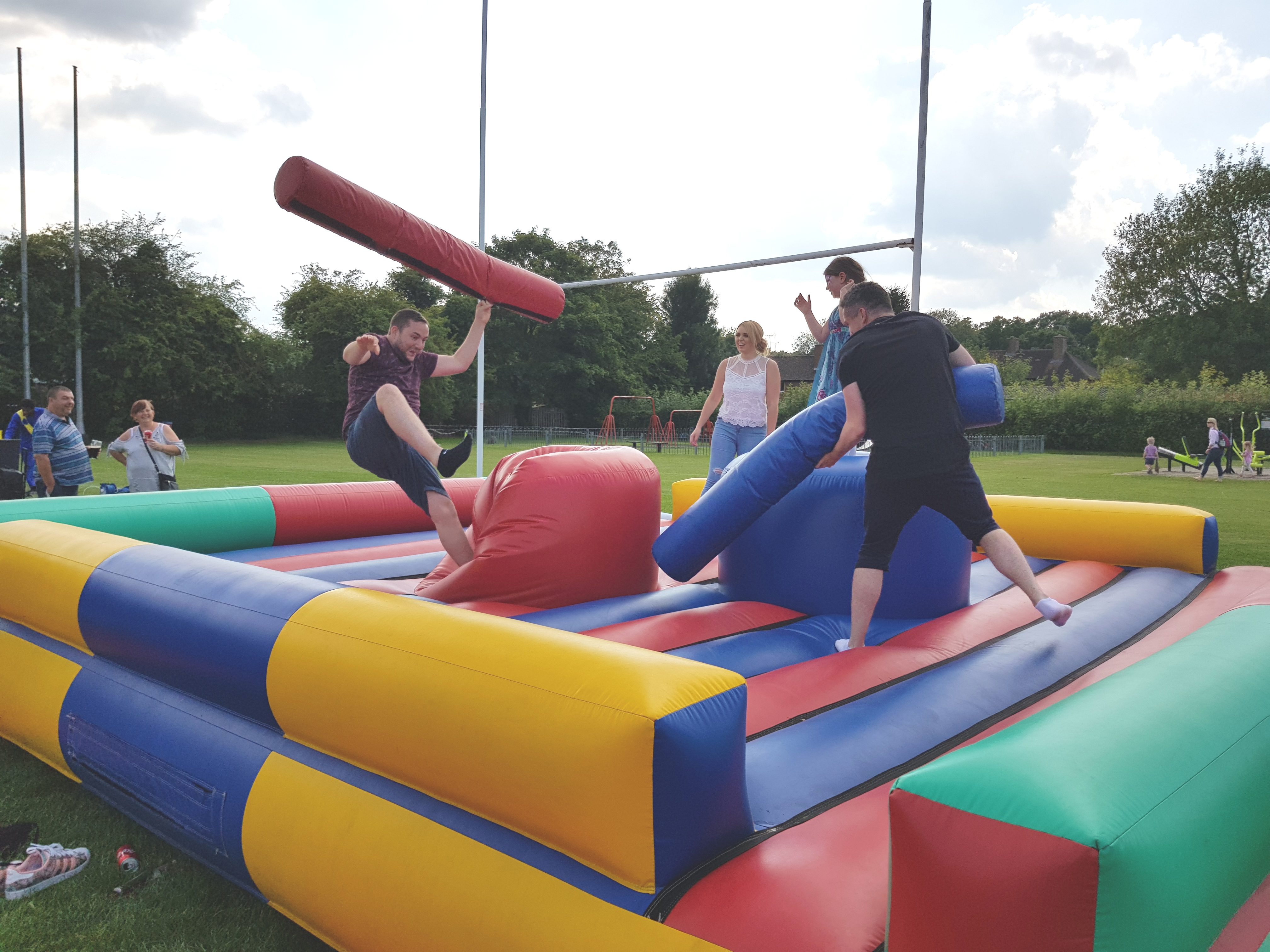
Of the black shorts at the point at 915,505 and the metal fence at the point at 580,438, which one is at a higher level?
the black shorts at the point at 915,505

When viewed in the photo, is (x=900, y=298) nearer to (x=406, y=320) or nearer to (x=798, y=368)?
(x=798, y=368)

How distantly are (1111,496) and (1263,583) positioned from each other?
8024mm

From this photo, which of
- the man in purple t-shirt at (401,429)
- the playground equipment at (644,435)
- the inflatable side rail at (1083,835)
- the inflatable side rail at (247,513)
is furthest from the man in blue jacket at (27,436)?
the playground equipment at (644,435)

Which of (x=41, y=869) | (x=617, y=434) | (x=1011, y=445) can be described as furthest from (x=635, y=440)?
(x=41, y=869)

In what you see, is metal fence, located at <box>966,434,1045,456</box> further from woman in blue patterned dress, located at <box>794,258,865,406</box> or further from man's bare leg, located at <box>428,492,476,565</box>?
man's bare leg, located at <box>428,492,476,565</box>

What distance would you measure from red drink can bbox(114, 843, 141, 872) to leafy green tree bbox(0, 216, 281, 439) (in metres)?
25.6

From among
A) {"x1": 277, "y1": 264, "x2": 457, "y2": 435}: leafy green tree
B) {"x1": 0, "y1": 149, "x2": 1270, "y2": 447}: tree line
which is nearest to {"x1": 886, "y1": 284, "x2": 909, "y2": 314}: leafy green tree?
{"x1": 0, "y1": 149, "x2": 1270, "y2": 447}: tree line

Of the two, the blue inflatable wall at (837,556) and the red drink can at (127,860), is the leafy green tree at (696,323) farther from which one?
the red drink can at (127,860)

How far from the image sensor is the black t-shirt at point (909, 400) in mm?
2598

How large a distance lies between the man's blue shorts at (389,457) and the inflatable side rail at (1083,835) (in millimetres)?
2509

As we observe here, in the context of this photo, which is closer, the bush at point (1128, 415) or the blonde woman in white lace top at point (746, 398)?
the blonde woman in white lace top at point (746, 398)

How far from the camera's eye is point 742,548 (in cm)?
329

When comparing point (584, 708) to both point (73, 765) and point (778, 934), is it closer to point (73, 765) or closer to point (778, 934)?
point (778, 934)

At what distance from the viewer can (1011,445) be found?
23562mm
